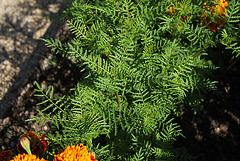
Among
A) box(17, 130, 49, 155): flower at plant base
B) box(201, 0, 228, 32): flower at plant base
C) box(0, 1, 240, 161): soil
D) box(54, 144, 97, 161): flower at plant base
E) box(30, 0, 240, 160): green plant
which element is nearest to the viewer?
box(54, 144, 97, 161): flower at plant base

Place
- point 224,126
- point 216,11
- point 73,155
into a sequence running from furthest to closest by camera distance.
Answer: point 224,126 < point 216,11 < point 73,155

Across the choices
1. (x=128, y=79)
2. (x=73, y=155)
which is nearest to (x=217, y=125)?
(x=128, y=79)

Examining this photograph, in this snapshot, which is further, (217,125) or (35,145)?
(217,125)

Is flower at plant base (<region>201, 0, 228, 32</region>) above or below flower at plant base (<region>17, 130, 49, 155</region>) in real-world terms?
above

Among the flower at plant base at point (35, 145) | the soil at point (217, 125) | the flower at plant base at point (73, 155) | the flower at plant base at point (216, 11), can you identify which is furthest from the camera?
the soil at point (217, 125)

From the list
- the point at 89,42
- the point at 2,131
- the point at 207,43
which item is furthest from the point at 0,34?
the point at 207,43

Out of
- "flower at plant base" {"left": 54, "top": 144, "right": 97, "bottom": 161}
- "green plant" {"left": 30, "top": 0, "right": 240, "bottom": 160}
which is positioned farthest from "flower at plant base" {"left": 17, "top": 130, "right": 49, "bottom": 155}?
"flower at plant base" {"left": 54, "top": 144, "right": 97, "bottom": 161}

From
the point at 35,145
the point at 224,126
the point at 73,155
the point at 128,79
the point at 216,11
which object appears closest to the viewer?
the point at 73,155

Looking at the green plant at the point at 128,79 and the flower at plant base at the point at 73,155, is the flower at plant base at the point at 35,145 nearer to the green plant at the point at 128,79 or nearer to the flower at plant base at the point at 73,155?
the green plant at the point at 128,79

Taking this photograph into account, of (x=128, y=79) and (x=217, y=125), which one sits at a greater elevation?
(x=128, y=79)

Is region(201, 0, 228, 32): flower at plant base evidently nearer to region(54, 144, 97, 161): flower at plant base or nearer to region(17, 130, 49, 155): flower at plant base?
region(54, 144, 97, 161): flower at plant base

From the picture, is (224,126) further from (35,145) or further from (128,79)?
(35,145)

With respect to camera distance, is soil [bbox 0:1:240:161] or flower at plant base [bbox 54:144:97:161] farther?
soil [bbox 0:1:240:161]

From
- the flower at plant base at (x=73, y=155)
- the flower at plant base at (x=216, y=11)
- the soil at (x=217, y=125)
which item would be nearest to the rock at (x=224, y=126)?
the soil at (x=217, y=125)
